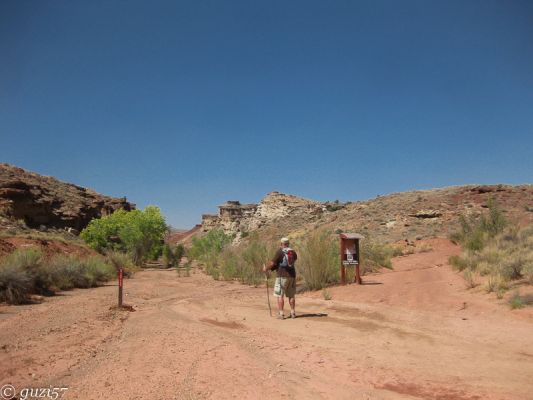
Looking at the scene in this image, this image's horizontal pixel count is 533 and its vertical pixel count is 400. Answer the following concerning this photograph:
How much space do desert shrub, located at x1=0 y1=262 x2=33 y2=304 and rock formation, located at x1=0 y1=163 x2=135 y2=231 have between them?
30.6m

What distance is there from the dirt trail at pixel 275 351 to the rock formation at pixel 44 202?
36.9 metres

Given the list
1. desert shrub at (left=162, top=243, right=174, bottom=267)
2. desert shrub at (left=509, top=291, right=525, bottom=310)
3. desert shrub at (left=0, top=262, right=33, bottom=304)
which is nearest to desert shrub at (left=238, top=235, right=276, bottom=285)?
desert shrub at (left=0, top=262, right=33, bottom=304)

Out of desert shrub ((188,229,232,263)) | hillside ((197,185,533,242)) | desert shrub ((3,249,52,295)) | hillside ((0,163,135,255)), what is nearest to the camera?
desert shrub ((3,249,52,295))

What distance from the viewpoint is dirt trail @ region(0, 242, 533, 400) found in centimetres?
568

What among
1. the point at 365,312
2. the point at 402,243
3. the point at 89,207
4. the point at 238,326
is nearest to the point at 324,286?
the point at 365,312

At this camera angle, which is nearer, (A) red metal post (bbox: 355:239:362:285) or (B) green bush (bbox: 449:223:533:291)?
(B) green bush (bbox: 449:223:533:291)

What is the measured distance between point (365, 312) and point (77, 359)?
7.42 metres

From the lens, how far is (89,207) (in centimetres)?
5878

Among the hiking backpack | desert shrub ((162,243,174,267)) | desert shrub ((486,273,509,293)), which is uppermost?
desert shrub ((162,243,174,267))

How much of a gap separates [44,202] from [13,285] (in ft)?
127

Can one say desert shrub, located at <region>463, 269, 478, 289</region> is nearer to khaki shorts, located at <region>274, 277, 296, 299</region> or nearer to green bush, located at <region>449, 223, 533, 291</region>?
green bush, located at <region>449, 223, 533, 291</region>

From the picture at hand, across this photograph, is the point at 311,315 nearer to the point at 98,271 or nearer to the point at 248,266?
the point at 248,266

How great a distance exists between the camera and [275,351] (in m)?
7.61

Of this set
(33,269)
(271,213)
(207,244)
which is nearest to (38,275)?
(33,269)
